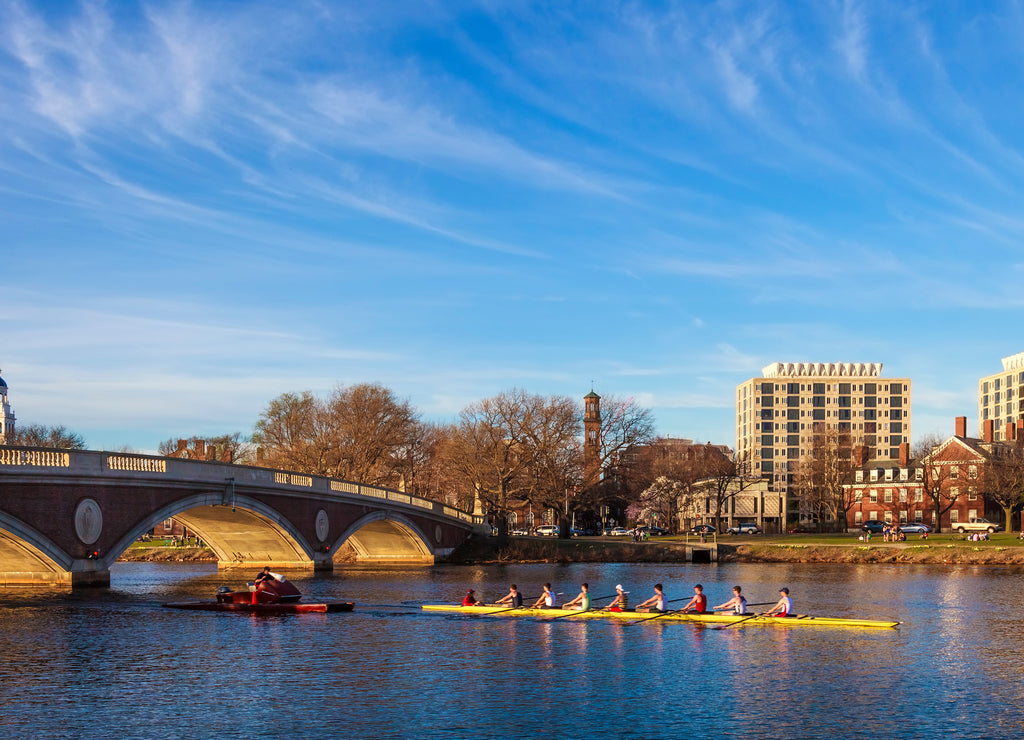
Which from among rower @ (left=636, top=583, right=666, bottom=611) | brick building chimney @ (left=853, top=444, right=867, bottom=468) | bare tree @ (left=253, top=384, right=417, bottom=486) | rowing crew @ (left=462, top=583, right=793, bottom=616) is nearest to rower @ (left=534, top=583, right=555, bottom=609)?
rowing crew @ (left=462, top=583, right=793, bottom=616)

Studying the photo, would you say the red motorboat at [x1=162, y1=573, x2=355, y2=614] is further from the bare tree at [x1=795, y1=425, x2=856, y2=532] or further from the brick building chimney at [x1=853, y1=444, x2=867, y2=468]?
the brick building chimney at [x1=853, y1=444, x2=867, y2=468]

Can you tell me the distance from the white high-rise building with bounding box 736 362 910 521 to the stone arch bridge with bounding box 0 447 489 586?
119217mm

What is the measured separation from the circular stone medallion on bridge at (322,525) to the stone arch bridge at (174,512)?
63 millimetres

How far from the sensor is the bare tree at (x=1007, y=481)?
308ft

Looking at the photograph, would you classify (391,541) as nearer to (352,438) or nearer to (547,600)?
(352,438)

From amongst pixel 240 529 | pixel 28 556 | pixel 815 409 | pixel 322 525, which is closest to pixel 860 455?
pixel 815 409

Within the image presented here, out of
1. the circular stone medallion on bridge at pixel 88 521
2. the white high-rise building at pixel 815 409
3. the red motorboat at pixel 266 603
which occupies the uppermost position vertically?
the white high-rise building at pixel 815 409

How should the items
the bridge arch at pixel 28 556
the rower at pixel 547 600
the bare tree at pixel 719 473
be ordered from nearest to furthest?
1. the rower at pixel 547 600
2. the bridge arch at pixel 28 556
3. the bare tree at pixel 719 473

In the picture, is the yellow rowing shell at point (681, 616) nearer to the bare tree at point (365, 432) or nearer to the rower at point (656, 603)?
the rower at point (656, 603)

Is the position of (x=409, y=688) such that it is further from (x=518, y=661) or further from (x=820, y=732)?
(x=820, y=732)

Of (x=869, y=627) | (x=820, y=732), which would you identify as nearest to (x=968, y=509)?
(x=869, y=627)

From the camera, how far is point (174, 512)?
53.2 m

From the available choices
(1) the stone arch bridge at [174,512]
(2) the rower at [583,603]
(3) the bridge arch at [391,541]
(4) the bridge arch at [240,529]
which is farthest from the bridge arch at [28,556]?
(3) the bridge arch at [391,541]

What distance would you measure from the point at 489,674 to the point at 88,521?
25955 millimetres
